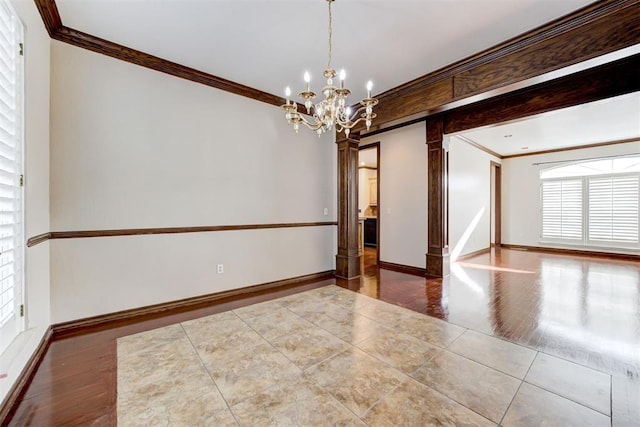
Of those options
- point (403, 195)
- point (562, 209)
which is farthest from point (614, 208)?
point (403, 195)

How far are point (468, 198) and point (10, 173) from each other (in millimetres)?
7059

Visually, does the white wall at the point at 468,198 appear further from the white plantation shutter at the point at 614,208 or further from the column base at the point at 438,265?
the white plantation shutter at the point at 614,208

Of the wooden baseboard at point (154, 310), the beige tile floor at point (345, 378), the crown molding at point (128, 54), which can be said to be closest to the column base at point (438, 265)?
the beige tile floor at point (345, 378)

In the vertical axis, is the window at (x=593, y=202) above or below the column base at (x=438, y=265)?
above

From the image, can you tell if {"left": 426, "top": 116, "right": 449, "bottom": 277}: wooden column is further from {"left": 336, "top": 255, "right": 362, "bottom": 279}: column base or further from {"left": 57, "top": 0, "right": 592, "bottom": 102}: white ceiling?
{"left": 57, "top": 0, "right": 592, "bottom": 102}: white ceiling

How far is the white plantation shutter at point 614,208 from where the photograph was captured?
6102 millimetres

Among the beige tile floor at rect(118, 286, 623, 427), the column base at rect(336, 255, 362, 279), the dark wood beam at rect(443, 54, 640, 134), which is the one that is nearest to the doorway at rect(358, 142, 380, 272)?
the column base at rect(336, 255, 362, 279)

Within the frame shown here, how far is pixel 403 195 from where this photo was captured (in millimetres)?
5137

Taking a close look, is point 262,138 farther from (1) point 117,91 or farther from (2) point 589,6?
(2) point 589,6

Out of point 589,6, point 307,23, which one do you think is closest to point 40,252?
point 307,23

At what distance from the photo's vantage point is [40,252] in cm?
222

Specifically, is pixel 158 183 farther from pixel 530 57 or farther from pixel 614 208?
pixel 614 208

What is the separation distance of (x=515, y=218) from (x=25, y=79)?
394 inches

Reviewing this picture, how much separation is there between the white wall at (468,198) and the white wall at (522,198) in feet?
3.86
